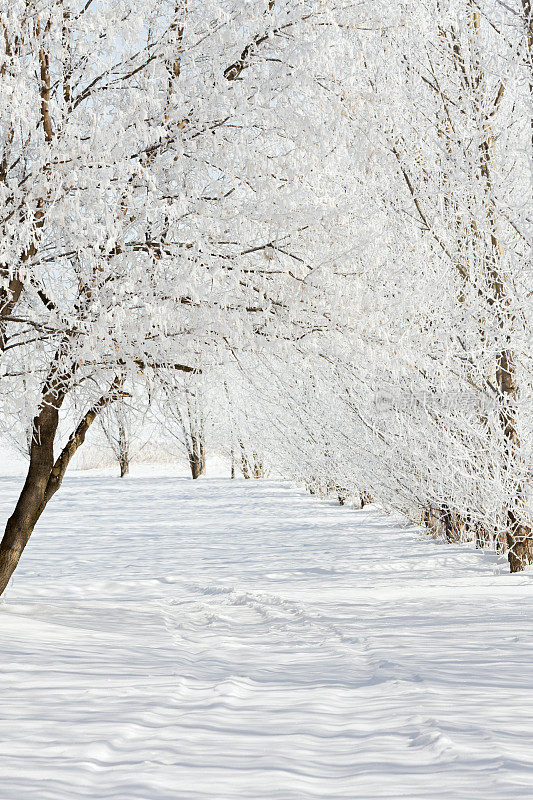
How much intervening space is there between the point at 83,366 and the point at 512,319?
396cm

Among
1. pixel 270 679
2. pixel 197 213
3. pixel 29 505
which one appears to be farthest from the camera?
pixel 29 505

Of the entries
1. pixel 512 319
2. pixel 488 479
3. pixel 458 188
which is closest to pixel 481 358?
pixel 512 319

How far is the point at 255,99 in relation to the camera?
16.9ft

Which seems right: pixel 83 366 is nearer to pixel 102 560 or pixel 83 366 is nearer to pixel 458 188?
pixel 458 188

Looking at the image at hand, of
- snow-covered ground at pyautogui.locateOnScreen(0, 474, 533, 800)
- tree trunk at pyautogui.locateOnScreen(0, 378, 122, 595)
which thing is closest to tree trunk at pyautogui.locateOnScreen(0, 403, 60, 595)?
tree trunk at pyautogui.locateOnScreen(0, 378, 122, 595)

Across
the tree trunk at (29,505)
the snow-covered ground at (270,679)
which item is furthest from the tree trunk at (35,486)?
the snow-covered ground at (270,679)

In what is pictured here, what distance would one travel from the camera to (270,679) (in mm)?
4281

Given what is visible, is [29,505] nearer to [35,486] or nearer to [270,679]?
[35,486]

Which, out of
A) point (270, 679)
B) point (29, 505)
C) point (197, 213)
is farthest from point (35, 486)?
point (270, 679)

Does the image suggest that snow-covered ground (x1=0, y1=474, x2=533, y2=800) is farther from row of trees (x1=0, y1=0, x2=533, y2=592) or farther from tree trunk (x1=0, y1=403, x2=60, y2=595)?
row of trees (x1=0, y1=0, x2=533, y2=592)

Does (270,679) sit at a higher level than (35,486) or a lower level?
lower

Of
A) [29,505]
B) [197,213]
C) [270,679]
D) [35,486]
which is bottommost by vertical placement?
[270,679]

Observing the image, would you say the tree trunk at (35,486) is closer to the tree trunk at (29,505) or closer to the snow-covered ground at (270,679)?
the tree trunk at (29,505)

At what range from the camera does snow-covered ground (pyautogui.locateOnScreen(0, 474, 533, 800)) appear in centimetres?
283
